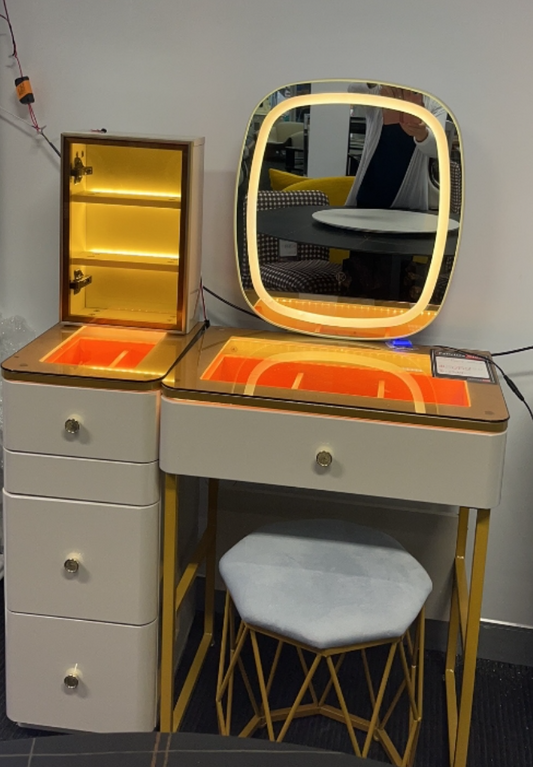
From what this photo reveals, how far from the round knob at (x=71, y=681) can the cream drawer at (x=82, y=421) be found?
45cm

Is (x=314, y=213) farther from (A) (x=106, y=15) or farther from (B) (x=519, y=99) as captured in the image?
(A) (x=106, y=15)

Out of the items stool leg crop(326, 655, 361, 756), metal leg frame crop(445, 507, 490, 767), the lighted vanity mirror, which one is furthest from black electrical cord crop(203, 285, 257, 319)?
stool leg crop(326, 655, 361, 756)

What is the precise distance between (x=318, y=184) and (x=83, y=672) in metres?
1.10

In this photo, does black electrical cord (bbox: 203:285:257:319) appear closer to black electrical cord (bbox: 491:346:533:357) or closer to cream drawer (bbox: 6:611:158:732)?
black electrical cord (bbox: 491:346:533:357)

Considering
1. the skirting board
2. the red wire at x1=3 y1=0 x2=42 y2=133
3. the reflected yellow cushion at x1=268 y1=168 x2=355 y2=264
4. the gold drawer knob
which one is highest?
the red wire at x1=3 y1=0 x2=42 y2=133

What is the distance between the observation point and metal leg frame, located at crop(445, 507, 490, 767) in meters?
1.60

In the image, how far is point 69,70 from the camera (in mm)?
1960

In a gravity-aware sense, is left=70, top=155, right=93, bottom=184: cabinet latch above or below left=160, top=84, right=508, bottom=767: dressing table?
above

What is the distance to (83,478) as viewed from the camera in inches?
65.4

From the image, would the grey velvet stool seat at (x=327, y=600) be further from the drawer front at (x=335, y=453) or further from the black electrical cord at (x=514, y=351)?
the black electrical cord at (x=514, y=351)

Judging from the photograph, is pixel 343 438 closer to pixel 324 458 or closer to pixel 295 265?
pixel 324 458

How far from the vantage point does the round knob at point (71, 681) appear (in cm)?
174

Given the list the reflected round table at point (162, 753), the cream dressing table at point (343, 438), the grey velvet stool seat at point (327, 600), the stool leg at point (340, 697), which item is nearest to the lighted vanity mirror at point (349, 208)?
the cream dressing table at point (343, 438)

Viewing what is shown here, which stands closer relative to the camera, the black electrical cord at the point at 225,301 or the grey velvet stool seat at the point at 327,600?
the grey velvet stool seat at the point at 327,600
